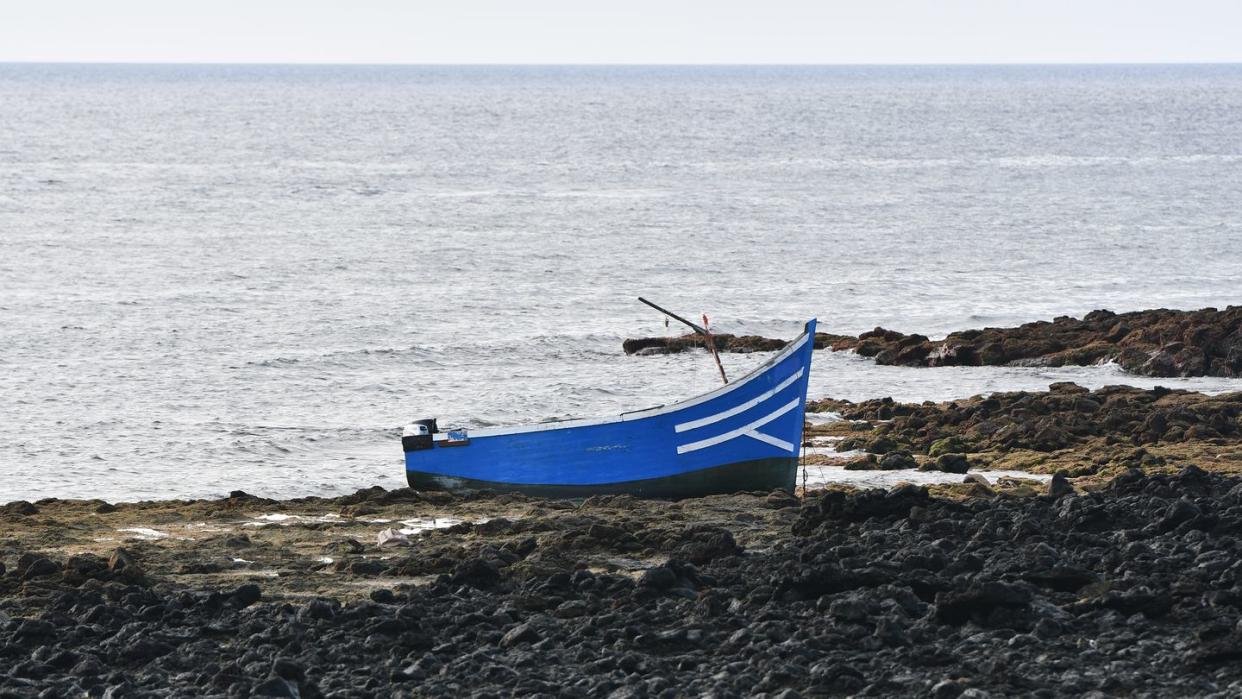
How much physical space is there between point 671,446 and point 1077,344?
13269 millimetres

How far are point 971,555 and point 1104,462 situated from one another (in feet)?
23.6

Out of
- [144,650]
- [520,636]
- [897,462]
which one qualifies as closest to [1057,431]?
[897,462]

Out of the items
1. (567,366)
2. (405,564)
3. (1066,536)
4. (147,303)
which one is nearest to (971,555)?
(1066,536)

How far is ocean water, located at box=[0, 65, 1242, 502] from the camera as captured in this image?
2616 centimetres

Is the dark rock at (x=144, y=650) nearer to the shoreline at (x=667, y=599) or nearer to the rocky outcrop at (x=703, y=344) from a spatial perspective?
the shoreline at (x=667, y=599)

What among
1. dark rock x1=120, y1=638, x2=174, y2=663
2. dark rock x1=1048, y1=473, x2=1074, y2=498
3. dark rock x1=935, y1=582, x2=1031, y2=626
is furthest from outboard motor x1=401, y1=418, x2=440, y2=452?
dark rock x1=935, y1=582, x2=1031, y2=626

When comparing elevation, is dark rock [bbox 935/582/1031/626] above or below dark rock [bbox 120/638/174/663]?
above

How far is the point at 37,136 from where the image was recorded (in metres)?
102

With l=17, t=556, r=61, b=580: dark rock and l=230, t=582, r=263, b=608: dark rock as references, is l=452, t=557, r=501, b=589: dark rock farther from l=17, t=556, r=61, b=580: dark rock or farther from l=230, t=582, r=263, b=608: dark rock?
l=17, t=556, r=61, b=580: dark rock

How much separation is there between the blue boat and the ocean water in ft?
9.96

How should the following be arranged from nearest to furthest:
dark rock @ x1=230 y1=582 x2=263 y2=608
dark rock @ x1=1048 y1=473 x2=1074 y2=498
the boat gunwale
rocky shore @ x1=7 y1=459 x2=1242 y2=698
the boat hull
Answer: rocky shore @ x1=7 y1=459 x2=1242 y2=698 < dark rock @ x1=230 y1=582 x2=263 y2=608 < dark rock @ x1=1048 y1=473 x2=1074 y2=498 < the boat gunwale < the boat hull

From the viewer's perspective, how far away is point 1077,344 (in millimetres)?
29266

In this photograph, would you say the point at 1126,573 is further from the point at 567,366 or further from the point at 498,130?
the point at 498,130

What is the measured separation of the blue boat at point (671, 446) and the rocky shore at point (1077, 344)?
10599mm
